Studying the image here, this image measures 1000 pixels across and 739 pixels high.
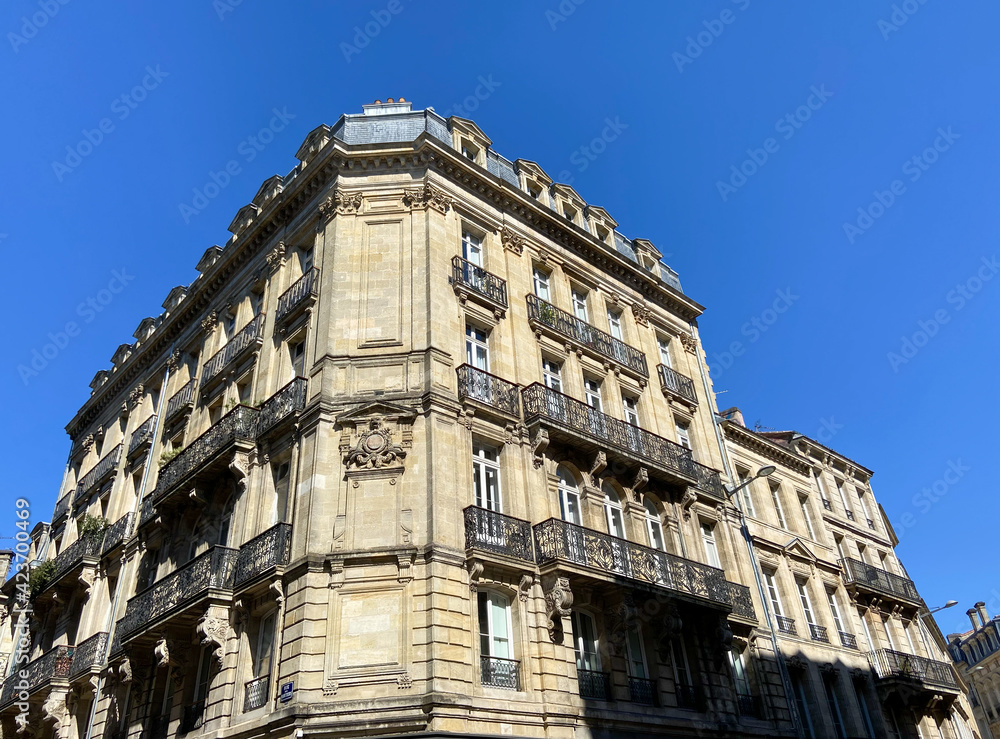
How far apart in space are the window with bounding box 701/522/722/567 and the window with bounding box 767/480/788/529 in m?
6.08

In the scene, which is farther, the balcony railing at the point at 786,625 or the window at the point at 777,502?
the window at the point at 777,502

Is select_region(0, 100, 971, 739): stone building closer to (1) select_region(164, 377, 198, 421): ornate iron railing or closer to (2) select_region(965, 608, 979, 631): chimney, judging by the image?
(1) select_region(164, 377, 198, 421): ornate iron railing

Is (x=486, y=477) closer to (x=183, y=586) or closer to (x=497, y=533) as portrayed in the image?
(x=497, y=533)

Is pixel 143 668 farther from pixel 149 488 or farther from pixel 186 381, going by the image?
pixel 186 381

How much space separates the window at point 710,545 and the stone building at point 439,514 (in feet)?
0.32

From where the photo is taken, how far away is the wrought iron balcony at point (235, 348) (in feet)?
66.2

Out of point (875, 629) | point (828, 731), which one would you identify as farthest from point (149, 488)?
point (875, 629)

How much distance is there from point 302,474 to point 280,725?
187 inches

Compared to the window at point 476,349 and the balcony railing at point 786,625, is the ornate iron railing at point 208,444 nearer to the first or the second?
the window at point 476,349

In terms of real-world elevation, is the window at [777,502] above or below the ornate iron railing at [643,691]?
above

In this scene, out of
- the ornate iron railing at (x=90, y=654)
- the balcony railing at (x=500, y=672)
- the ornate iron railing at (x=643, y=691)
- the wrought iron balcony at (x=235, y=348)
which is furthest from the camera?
the wrought iron balcony at (x=235, y=348)

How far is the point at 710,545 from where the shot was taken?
69.2ft

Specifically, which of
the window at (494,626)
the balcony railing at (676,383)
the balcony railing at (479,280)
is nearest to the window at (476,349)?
the balcony railing at (479,280)

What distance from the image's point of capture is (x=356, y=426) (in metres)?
15.6
